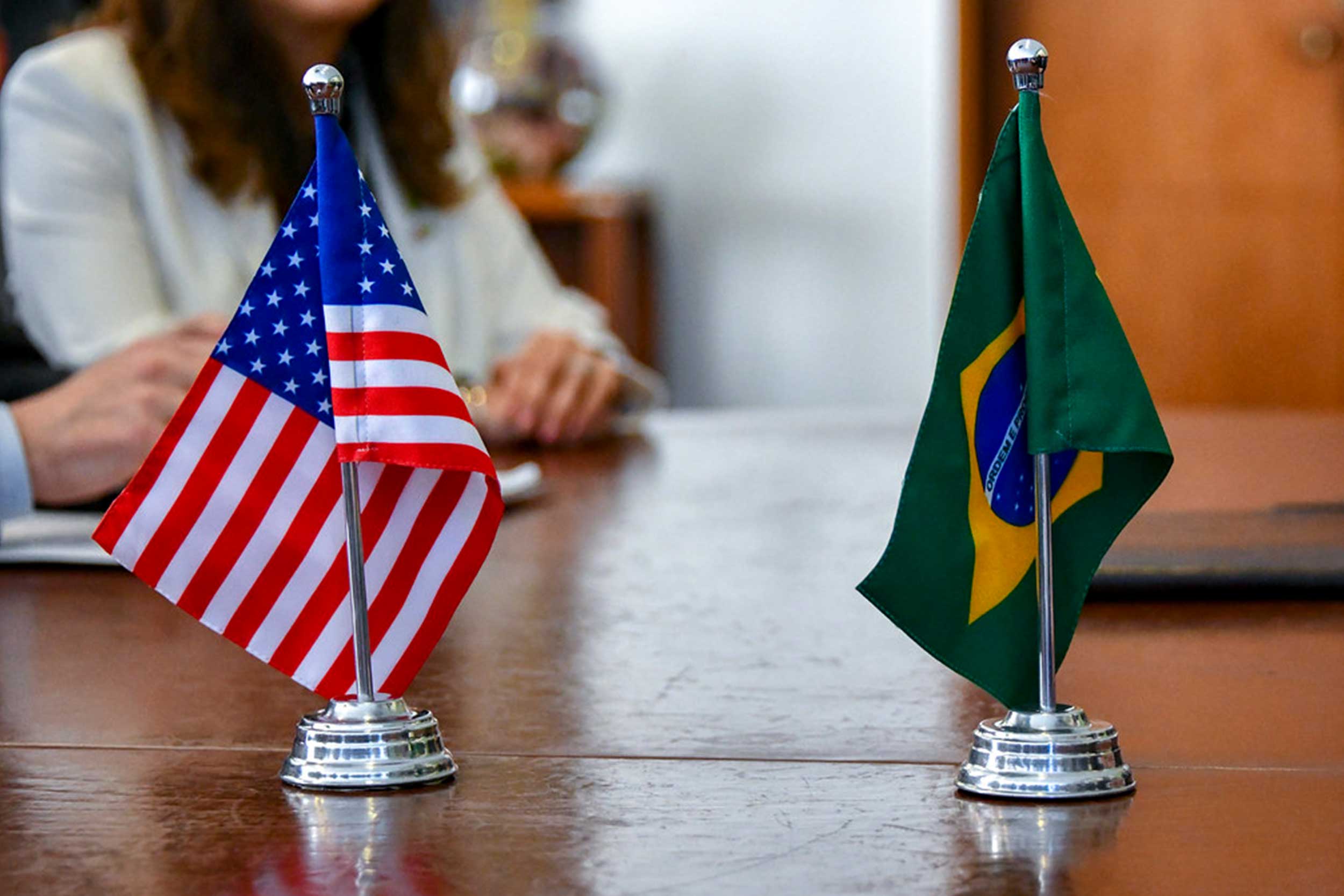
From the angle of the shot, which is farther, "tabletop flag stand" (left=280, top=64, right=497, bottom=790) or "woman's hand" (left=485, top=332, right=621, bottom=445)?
"woman's hand" (left=485, top=332, right=621, bottom=445)

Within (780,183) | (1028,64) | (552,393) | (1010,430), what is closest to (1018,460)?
(1010,430)

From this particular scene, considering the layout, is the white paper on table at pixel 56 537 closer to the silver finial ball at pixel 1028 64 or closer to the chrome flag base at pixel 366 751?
the chrome flag base at pixel 366 751

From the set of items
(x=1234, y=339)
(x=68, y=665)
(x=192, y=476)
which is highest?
(x=192, y=476)

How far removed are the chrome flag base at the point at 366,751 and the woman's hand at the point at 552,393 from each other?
3.86ft

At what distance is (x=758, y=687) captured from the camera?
680 millimetres

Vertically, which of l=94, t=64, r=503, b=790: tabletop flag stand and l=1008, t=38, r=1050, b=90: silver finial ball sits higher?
l=1008, t=38, r=1050, b=90: silver finial ball

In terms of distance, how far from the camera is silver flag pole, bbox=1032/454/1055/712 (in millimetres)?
519

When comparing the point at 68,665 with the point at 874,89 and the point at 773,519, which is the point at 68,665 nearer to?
the point at 773,519

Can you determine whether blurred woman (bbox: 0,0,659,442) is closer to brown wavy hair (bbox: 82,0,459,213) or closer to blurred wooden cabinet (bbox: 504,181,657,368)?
brown wavy hair (bbox: 82,0,459,213)

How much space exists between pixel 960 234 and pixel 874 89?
58 centimetres

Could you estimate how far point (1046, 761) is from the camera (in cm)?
50

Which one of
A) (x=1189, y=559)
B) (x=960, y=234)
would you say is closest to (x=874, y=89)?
(x=960, y=234)

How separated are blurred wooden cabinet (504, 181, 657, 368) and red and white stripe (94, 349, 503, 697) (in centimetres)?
292

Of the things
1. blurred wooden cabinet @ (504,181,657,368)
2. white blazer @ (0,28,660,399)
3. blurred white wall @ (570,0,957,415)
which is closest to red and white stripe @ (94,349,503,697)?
white blazer @ (0,28,660,399)
